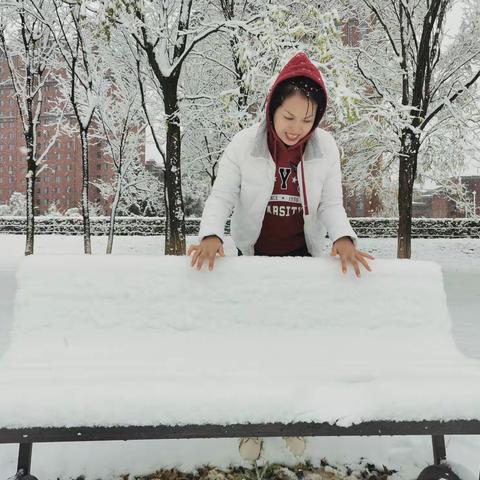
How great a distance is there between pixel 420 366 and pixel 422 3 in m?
11.9

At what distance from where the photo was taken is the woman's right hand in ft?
6.29

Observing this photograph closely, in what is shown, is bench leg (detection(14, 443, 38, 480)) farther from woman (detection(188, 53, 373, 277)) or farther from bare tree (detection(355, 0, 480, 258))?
bare tree (detection(355, 0, 480, 258))

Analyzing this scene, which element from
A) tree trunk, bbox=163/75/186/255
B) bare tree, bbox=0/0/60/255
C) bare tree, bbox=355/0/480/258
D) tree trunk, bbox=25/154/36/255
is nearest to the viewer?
tree trunk, bbox=163/75/186/255

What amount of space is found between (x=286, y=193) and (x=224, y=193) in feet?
1.04

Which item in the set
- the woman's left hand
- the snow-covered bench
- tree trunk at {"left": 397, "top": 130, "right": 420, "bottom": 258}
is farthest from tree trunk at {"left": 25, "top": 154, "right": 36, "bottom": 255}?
the woman's left hand

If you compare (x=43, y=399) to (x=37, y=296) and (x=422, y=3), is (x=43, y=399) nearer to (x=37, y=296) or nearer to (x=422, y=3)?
(x=37, y=296)

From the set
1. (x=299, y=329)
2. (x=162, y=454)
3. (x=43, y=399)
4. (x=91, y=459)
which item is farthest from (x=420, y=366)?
(x=91, y=459)

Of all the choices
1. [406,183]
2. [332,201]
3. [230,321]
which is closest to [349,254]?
[332,201]

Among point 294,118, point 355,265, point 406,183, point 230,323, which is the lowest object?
point 230,323

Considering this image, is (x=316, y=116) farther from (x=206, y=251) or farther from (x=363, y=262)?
(x=206, y=251)

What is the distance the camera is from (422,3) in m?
11.4

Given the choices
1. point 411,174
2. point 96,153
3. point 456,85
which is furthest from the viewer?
point 96,153

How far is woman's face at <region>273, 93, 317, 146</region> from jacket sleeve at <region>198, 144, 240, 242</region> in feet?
0.85

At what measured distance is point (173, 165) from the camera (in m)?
8.66
